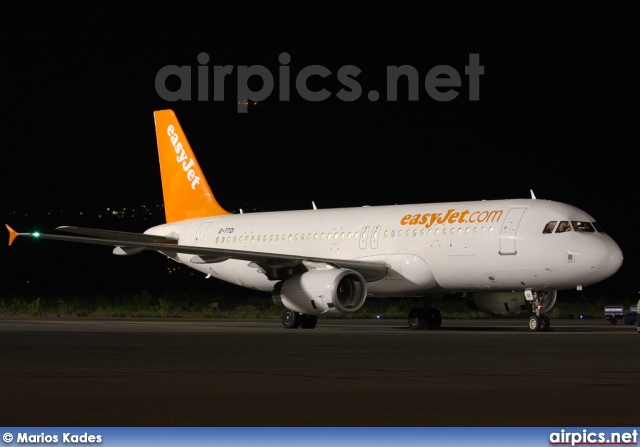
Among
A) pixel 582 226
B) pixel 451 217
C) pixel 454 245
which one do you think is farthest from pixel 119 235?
pixel 582 226

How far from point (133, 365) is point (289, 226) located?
73.0ft

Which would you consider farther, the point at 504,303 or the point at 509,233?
the point at 504,303

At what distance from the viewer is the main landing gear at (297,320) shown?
35812 millimetres

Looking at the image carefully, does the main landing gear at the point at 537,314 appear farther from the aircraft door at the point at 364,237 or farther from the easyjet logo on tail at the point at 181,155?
the easyjet logo on tail at the point at 181,155

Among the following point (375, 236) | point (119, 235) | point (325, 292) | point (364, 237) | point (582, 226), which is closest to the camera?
point (582, 226)

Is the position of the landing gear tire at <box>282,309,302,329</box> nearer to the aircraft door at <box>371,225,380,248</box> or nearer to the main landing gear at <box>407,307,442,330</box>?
the aircraft door at <box>371,225,380,248</box>

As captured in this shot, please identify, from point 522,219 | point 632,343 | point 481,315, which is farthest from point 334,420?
point 481,315

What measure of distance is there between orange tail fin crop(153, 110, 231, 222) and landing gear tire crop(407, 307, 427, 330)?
449 inches

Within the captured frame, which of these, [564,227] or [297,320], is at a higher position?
[564,227]

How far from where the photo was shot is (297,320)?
1412 inches

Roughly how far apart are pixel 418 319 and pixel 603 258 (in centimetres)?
653

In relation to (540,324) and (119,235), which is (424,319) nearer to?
(540,324)

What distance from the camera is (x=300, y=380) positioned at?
1560 centimetres

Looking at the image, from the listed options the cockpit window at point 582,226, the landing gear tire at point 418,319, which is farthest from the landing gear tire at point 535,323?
the landing gear tire at point 418,319
